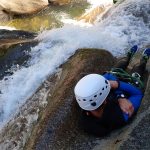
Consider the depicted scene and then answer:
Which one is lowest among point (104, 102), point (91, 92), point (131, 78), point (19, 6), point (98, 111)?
point (19, 6)

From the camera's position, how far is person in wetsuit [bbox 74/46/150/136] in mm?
5234

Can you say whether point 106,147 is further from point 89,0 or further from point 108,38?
point 89,0

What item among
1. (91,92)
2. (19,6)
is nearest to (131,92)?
(91,92)

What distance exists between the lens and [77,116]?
20.5 ft

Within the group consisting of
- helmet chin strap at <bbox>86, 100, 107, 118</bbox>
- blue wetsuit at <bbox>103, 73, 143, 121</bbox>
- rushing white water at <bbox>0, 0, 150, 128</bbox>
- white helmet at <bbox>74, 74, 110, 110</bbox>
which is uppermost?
white helmet at <bbox>74, 74, 110, 110</bbox>

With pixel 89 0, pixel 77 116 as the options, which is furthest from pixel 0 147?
pixel 89 0

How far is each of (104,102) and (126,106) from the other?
1.44 feet

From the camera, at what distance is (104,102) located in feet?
17.7

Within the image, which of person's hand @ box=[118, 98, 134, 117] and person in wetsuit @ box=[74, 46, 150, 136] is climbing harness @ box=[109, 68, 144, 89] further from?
person's hand @ box=[118, 98, 134, 117]

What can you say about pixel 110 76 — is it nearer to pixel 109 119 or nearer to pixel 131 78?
pixel 131 78

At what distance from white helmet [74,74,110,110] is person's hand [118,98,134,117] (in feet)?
1.34

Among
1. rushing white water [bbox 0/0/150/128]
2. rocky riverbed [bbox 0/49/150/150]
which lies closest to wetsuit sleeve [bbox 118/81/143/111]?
rocky riverbed [bbox 0/49/150/150]

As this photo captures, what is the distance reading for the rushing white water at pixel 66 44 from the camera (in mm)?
8641

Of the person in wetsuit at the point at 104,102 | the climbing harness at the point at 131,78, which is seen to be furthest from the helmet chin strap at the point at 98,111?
the climbing harness at the point at 131,78
